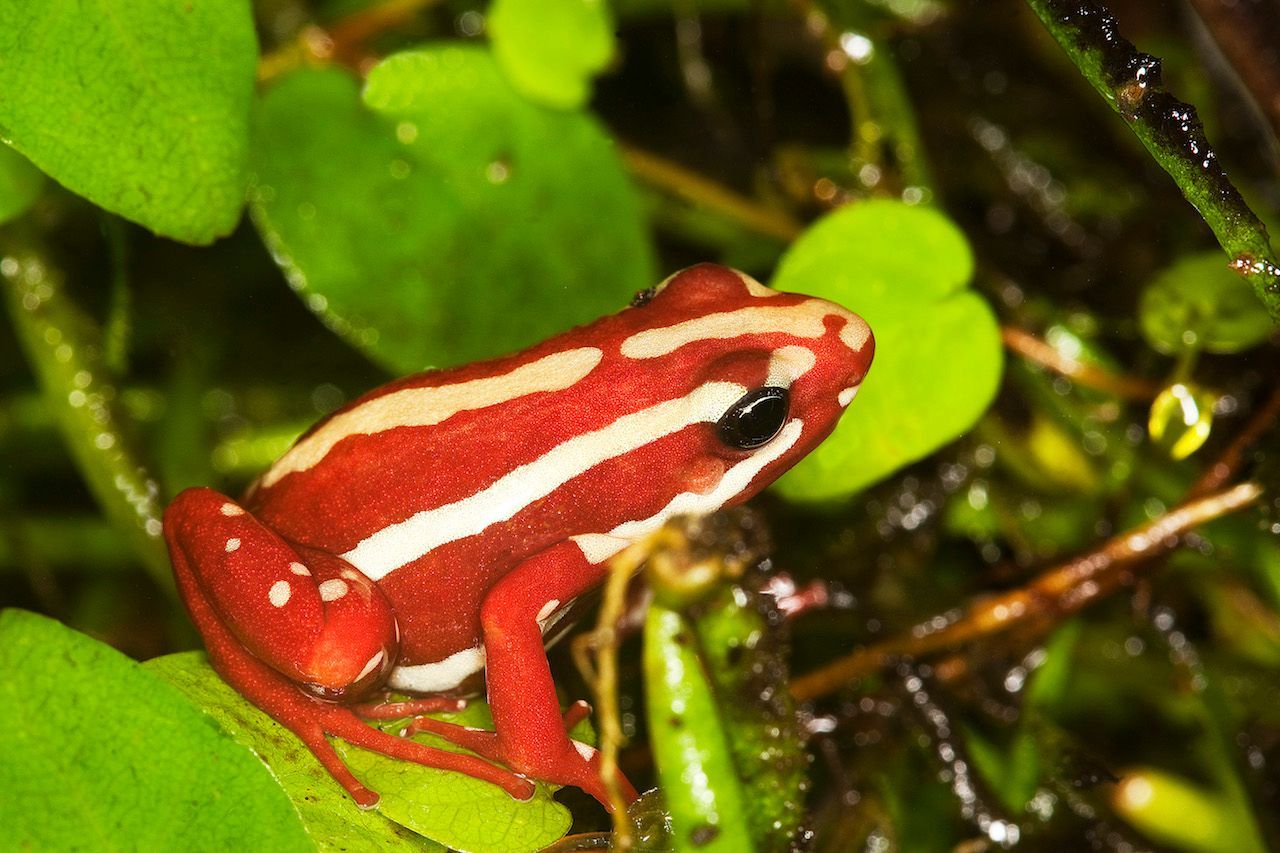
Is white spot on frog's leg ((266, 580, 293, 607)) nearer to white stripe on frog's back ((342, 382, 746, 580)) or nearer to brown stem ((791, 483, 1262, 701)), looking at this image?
white stripe on frog's back ((342, 382, 746, 580))

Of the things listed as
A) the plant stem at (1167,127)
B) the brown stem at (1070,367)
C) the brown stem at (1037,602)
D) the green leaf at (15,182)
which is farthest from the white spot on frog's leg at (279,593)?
the brown stem at (1070,367)

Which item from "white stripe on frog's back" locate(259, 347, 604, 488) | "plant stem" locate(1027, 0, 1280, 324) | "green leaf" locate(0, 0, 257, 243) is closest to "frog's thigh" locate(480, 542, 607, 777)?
"white stripe on frog's back" locate(259, 347, 604, 488)

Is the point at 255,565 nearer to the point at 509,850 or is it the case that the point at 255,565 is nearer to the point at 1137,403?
the point at 509,850

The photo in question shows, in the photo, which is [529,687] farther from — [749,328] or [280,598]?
[749,328]

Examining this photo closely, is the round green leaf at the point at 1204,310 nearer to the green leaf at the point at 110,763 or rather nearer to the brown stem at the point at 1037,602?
the brown stem at the point at 1037,602

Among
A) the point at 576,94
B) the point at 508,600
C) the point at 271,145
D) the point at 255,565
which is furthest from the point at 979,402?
the point at 271,145

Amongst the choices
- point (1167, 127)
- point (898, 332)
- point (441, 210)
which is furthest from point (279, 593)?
point (1167, 127)
